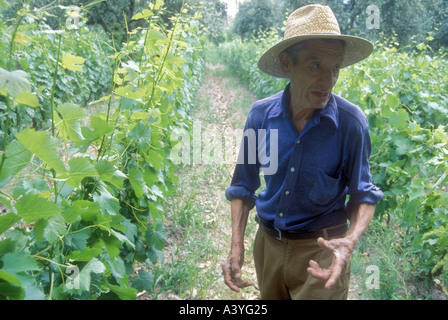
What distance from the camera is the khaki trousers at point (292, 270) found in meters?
1.70

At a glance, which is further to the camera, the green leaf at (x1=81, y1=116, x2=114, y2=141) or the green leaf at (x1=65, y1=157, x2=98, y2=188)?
the green leaf at (x1=81, y1=116, x2=114, y2=141)

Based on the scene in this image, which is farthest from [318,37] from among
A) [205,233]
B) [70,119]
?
[205,233]

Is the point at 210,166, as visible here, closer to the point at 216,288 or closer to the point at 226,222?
the point at 226,222

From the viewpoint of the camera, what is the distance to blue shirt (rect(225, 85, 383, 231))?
1749mm

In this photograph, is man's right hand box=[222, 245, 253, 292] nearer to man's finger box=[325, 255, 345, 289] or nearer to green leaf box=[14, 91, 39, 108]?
man's finger box=[325, 255, 345, 289]

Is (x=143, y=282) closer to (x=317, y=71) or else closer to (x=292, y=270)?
(x=292, y=270)

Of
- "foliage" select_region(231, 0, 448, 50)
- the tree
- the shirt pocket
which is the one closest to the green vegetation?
the shirt pocket

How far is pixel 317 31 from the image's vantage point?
1.71m

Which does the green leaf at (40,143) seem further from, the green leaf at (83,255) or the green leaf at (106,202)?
the green leaf at (106,202)

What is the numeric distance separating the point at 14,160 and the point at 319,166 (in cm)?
128

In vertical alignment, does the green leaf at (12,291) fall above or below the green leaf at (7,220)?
below

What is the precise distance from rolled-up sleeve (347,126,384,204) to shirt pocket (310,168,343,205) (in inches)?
3.4

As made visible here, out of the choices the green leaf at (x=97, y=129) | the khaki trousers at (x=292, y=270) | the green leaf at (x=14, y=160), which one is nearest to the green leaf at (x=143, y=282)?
the khaki trousers at (x=292, y=270)

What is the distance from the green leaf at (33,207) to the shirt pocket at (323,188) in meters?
1.20
